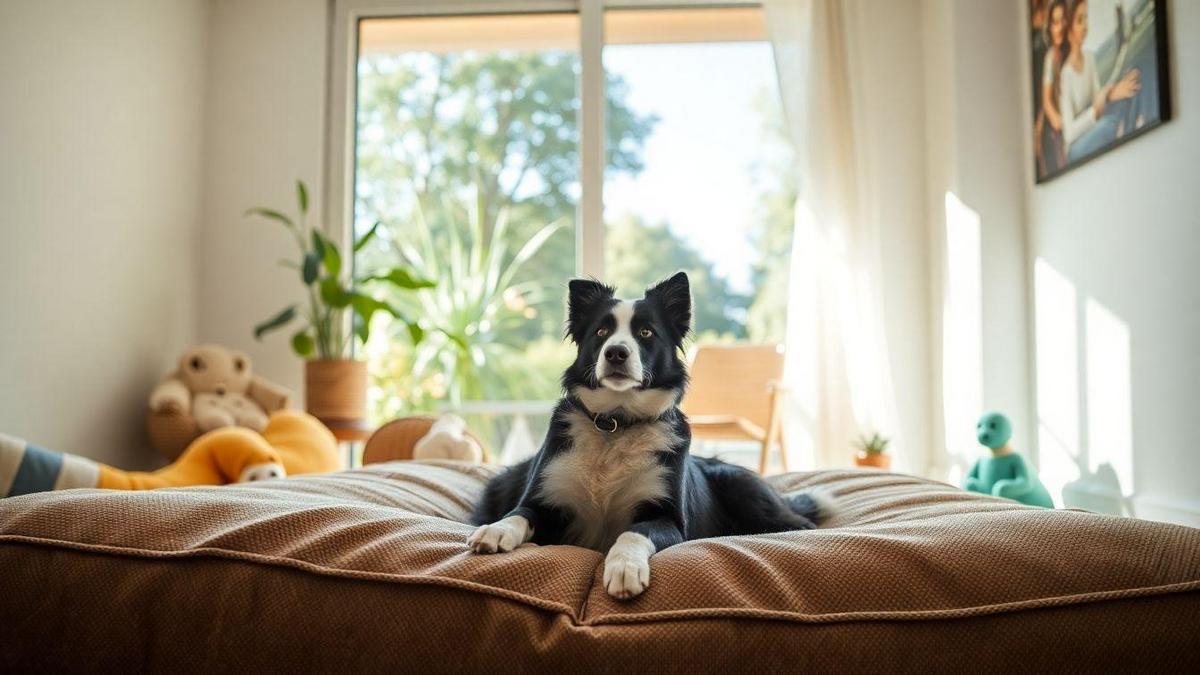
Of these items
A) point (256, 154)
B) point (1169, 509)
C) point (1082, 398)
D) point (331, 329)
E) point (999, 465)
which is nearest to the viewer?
point (1169, 509)

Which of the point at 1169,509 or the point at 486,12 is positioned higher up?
the point at 486,12

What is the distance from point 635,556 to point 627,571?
6 cm

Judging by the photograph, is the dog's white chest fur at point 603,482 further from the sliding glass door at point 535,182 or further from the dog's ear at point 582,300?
the sliding glass door at point 535,182

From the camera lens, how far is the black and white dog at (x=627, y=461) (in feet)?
5.03

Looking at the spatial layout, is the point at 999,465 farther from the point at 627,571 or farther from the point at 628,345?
the point at 627,571

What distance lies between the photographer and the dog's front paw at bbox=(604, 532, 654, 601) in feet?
3.70

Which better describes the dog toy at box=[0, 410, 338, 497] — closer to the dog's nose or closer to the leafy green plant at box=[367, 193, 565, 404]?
the leafy green plant at box=[367, 193, 565, 404]

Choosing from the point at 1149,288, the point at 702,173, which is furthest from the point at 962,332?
the point at 702,173

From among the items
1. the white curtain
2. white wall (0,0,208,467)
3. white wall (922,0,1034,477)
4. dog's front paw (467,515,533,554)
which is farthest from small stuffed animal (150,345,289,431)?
white wall (922,0,1034,477)

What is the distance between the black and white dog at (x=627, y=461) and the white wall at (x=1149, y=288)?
162 cm

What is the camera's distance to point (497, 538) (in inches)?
50.3

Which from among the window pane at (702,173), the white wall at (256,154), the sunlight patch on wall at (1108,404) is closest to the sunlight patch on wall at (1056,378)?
the sunlight patch on wall at (1108,404)

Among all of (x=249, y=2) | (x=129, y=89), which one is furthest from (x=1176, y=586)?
(x=249, y=2)

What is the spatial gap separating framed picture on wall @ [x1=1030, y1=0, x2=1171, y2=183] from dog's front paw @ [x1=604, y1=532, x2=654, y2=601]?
2508 mm
